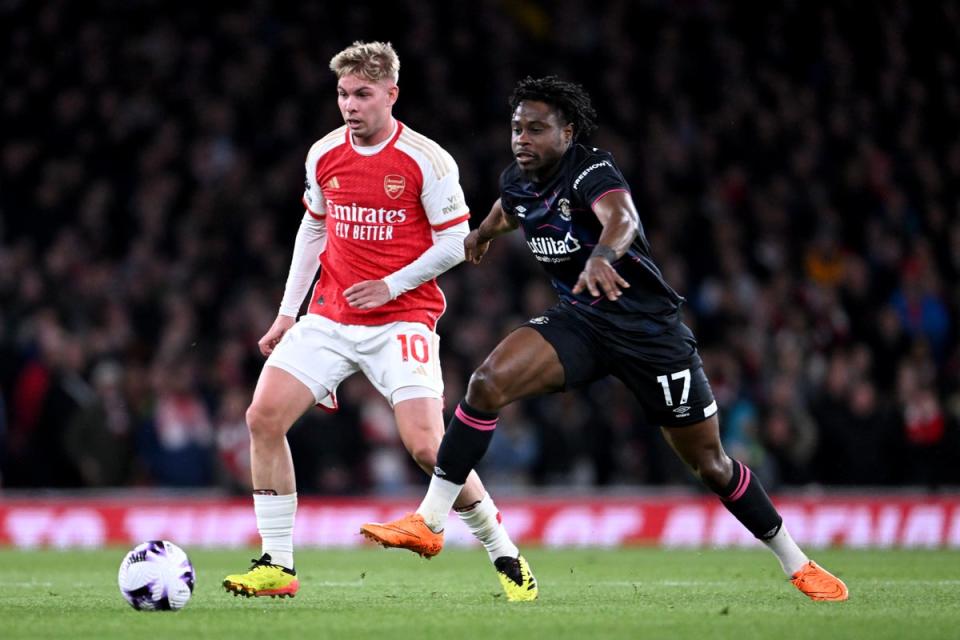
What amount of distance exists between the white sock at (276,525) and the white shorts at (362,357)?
1.77 feet

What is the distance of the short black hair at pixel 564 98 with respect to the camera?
754 cm

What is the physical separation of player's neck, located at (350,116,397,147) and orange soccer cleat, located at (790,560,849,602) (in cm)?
293

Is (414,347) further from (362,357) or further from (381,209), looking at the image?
(381,209)

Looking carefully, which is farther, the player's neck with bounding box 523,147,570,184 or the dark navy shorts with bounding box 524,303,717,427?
the player's neck with bounding box 523,147,570,184

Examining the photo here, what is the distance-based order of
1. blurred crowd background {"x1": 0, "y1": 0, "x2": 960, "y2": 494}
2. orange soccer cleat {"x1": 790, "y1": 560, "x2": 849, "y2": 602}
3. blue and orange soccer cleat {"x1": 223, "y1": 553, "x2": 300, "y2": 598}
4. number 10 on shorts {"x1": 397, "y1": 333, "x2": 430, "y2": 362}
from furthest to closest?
1. blurred crowd background {"x1": 0, "y1": 0, "x2": 960, "y2": 494}
2. number 10 on shorts {"x1": 397, "y1": 333, "x2": 430, "y2": 362}
3. orange soccer cleat {"x1": 790, "y1": 560, "x2": 849, "y2": 602}
4. blue and orange soccer cleat {"x1": 223, "y1": 553, "x2": 300, "y2": 598}

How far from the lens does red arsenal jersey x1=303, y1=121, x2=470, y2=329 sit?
25.7ft

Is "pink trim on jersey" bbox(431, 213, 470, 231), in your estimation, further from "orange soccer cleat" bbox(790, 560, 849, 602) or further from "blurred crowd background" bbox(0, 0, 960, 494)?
"blurred crowd background" bbox(0, 0, 960, 494)

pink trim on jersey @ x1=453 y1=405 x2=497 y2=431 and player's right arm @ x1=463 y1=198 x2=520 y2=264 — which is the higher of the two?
player's right arm @ x1=463 y1=198 x2=520 y2=264

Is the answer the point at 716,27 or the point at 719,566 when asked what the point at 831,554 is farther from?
the point at 716,27

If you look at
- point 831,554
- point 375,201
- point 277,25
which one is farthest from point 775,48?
point 375,201

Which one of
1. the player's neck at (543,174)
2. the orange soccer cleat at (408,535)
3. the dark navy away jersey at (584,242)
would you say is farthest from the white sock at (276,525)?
the player's neck at (543,174)

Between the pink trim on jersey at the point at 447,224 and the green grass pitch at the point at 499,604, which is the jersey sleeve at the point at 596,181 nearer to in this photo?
the pink trim on jersey at the point at 447,224

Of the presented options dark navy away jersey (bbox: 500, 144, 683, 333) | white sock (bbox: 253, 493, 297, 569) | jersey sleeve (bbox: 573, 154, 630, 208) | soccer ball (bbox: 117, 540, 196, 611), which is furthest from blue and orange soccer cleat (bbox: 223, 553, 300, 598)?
jersey sleeve (bbox: 573, 154, 630, 208)

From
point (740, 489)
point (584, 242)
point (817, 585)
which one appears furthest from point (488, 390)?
point (817, 585)
